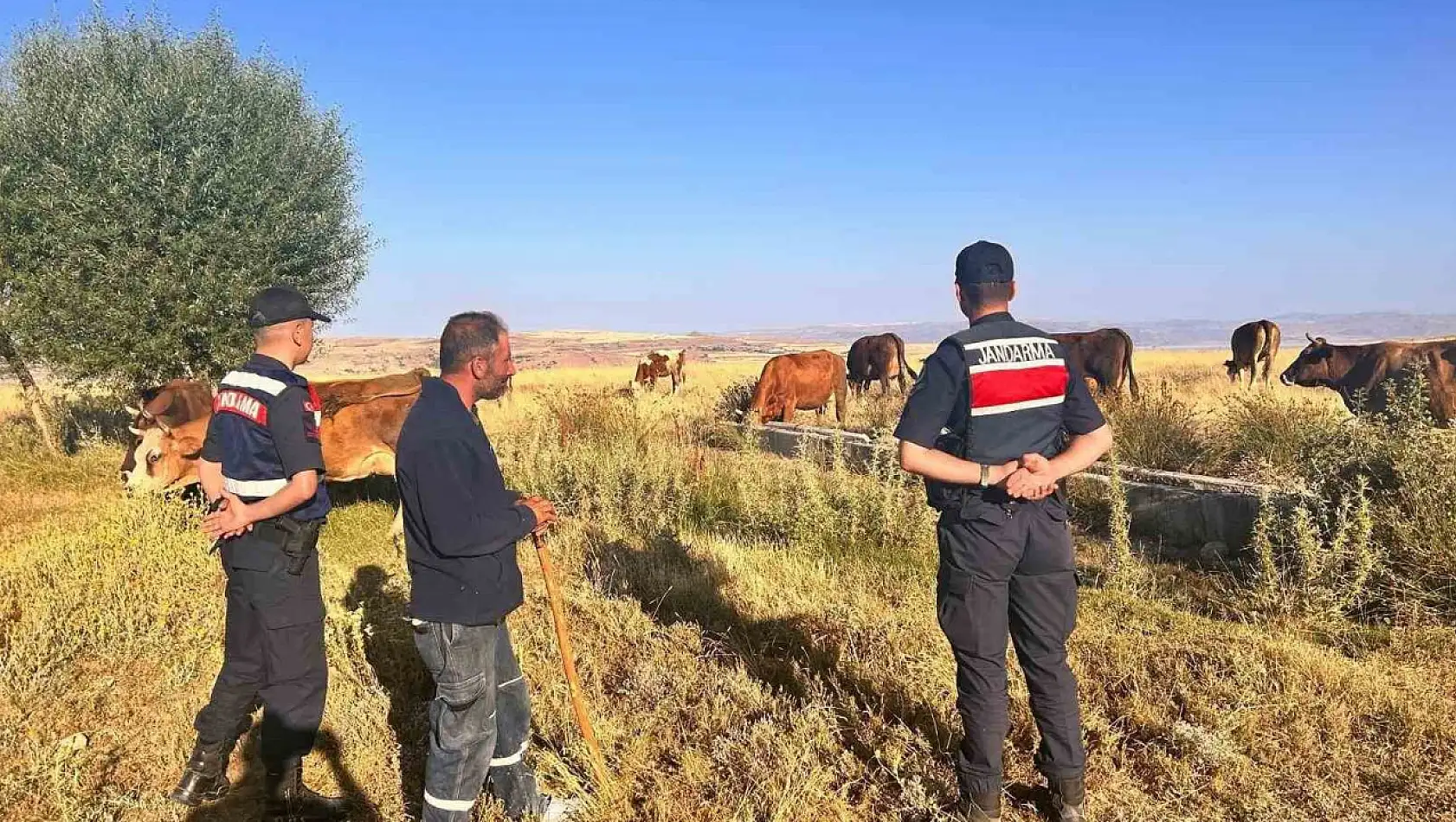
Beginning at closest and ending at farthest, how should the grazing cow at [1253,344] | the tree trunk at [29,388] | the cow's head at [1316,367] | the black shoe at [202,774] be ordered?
the black shoe at [202,774] < the tree trunk at [29,388] < the cow's head at [1316,367] < the grazing cow at [1253,344]

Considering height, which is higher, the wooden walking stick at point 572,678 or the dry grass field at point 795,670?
the wooden walking stick at point 572,678

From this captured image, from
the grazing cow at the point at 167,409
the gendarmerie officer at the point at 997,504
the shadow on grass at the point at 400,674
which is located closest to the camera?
the gendarmerie officer at the point at 997,504

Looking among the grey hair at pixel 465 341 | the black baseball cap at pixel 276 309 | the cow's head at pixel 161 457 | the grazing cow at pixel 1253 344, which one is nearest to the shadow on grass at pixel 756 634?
the grey hair at pixel 465 341

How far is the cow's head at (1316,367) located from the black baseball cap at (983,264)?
11.5 meters

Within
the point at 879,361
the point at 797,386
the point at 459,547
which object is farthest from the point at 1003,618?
the point at 879,361

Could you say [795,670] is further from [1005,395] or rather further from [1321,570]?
[1321,570]

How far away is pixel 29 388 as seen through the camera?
10.9 m

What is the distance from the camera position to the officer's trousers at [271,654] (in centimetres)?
332

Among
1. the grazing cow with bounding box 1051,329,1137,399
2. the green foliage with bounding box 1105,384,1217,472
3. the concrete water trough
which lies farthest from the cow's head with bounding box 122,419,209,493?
the grazing cow with bounding box 1051,329,1137,399

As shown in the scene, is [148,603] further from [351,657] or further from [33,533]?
[33,533]

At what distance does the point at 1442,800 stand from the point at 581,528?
606 cm

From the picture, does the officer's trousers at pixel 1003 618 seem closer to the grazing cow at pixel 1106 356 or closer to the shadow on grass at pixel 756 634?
the shadow on grass at pixel 756 634

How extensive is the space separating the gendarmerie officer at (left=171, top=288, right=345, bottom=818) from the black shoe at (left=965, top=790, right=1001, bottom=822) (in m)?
2.72

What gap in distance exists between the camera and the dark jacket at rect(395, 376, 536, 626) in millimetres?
2648
